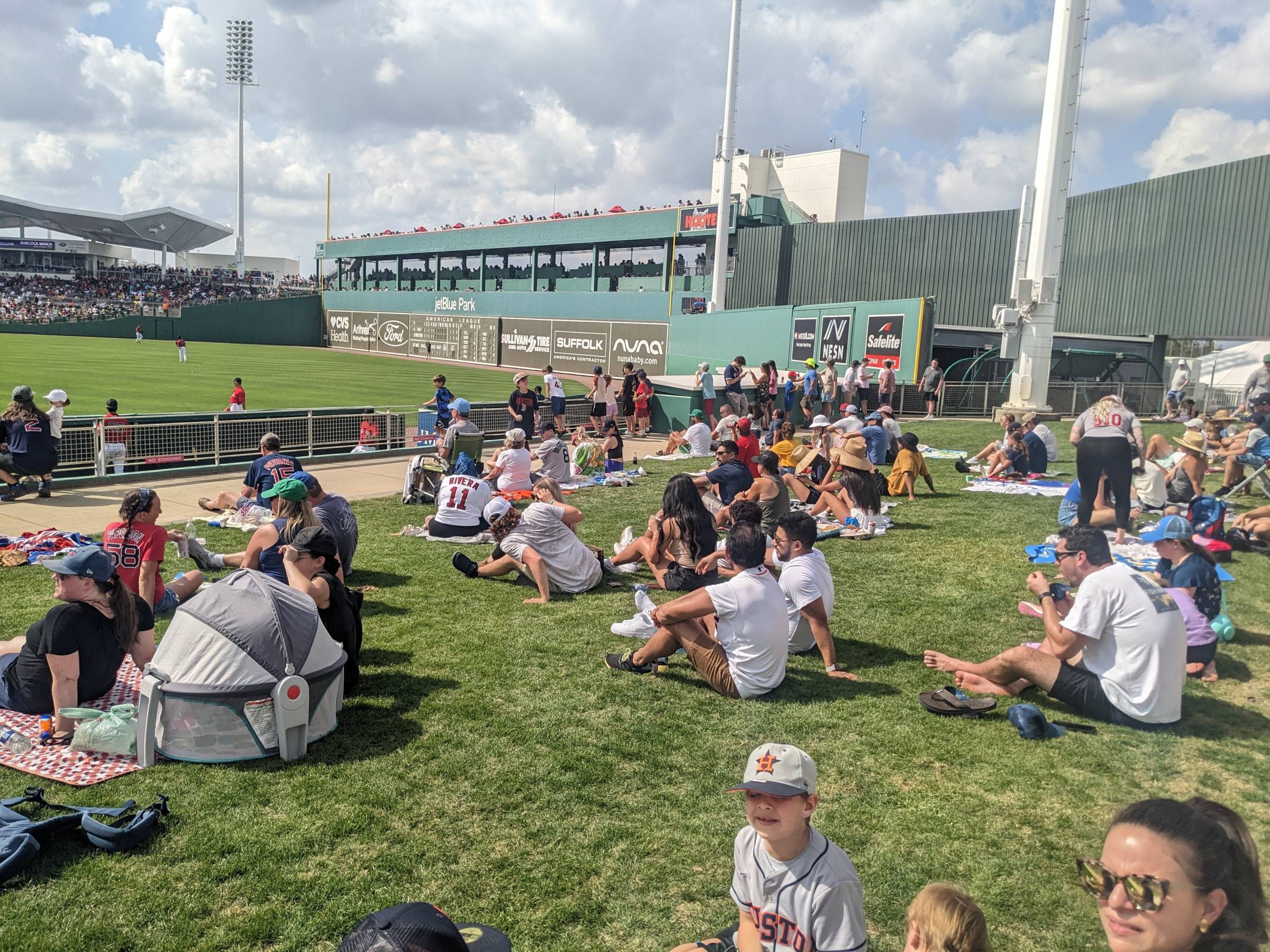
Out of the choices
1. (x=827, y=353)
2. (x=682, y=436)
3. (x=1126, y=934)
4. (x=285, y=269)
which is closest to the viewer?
(x=1126, y=934)

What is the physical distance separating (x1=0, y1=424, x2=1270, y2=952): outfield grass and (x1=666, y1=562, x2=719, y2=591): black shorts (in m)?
0.99

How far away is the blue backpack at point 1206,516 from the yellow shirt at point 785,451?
219 inches

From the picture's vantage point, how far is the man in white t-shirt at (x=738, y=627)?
233 inches

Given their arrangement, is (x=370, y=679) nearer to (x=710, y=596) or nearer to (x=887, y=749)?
(x=710, y=596)

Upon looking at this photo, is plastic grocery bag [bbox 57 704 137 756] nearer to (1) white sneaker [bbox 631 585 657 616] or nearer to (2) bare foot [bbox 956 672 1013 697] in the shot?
(1) white sneaker [bbox 631 585 657 616]

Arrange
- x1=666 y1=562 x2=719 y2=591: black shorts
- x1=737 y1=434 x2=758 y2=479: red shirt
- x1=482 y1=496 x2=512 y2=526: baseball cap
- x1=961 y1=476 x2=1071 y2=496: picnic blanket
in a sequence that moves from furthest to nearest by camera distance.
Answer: x1=961 y1=476 x2=1071 y2=496: picnic blanket → x1=737 y1=434 x2=758 y2=479: red shirt → x1=482 y1=496 x2=512 y2=526: baseball cap → x1=666 y1=562 x2=719 y2=591: black shorts

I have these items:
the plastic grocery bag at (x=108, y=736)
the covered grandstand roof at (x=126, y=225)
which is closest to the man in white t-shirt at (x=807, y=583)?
the plastic grocery bag at (x=108, y=736)

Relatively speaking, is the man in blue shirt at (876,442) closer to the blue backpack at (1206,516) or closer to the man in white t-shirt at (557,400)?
the blue backpack at (1206,516)

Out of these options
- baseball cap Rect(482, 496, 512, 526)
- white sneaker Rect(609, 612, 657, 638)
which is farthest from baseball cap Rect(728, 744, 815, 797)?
baseball cap Rect(482, 496, 512, 526)

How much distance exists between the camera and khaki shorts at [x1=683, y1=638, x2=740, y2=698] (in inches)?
244

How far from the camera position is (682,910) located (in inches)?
154

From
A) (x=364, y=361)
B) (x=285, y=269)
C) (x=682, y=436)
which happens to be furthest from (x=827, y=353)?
(x=285, y=269)

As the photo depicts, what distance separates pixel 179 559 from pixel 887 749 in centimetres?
756

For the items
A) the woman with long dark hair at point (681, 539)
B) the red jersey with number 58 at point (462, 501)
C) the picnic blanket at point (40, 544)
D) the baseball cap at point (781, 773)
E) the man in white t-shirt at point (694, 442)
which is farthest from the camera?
the man in white t-shirt at point (694, 442)
